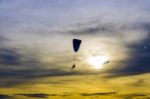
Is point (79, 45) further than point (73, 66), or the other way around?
point (79, 45)

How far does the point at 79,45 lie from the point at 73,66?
11.7 m

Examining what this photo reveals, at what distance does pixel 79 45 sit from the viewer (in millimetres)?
168750

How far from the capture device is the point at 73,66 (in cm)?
15825
